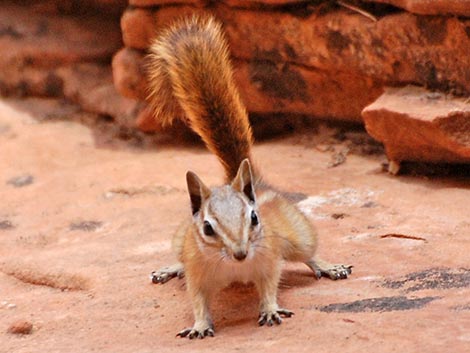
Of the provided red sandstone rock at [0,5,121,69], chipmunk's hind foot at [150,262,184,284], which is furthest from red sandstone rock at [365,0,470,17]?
red sandstone rock at [0,5,121,69]

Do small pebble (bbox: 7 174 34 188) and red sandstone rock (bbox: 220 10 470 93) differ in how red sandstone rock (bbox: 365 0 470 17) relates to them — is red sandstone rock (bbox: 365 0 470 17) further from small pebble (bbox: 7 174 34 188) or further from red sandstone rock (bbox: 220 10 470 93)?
small pebble (bbox: 7 174 34 188)

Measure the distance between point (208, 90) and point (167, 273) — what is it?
3.31ft

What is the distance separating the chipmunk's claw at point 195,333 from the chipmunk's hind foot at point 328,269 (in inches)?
32.9

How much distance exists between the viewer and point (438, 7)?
6.05 metres

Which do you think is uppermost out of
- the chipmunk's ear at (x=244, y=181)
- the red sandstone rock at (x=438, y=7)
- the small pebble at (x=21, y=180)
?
the red sandstone rock at (x=438, y=7)

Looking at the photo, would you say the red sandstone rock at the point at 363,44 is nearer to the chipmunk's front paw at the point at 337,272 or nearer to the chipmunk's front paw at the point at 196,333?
the chipmunk's front paw at the point at 337,272

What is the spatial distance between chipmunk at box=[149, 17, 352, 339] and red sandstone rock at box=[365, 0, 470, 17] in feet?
4.86

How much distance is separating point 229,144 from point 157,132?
140 inches

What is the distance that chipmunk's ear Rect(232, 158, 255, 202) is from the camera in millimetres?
4293

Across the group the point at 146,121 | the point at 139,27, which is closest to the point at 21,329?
the point at 139,27

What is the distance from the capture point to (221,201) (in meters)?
4.11

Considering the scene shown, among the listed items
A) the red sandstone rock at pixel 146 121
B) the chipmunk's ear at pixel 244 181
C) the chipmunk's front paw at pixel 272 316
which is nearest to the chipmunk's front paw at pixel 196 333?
the chipmunk's front paw at pixel 272 316

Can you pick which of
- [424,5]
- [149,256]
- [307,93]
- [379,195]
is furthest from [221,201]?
[307,93]

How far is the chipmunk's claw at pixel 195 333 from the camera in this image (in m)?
4.07
